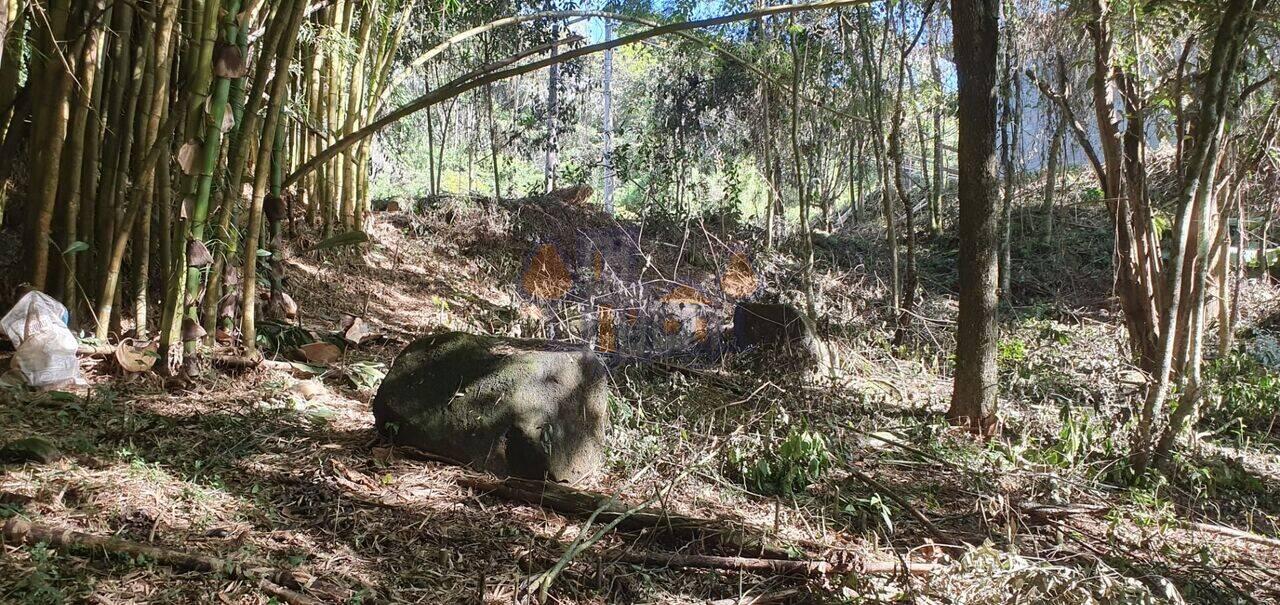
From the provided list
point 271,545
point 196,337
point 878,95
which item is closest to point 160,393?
point 196,337

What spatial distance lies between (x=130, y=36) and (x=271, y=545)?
2.55 metres

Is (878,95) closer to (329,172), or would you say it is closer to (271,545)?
(329,172)

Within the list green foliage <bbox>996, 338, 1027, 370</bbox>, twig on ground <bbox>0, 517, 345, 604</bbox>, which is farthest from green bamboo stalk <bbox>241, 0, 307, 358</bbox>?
green foliage <bbox>996, 338, 1027, 370</bbox>

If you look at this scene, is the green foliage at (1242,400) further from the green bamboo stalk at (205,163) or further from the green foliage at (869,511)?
the green bamboo stalk at (205,163)

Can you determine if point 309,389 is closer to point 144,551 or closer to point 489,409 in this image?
point 489,409

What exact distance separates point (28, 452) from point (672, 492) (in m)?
2.18

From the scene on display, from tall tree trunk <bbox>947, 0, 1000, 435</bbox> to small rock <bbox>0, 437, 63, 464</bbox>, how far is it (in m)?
4.01

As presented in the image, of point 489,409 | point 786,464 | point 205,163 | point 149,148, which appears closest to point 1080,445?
point 786,464

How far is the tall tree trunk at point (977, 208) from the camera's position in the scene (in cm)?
432

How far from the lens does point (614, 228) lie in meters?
9.61

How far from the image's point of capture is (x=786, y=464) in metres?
3.56

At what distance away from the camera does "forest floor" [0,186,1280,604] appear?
231 cm

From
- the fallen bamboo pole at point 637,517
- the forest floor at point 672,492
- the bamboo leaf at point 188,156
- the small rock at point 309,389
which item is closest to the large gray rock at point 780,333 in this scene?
the forest floor at point 672,492

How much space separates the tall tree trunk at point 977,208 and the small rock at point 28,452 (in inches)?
158
